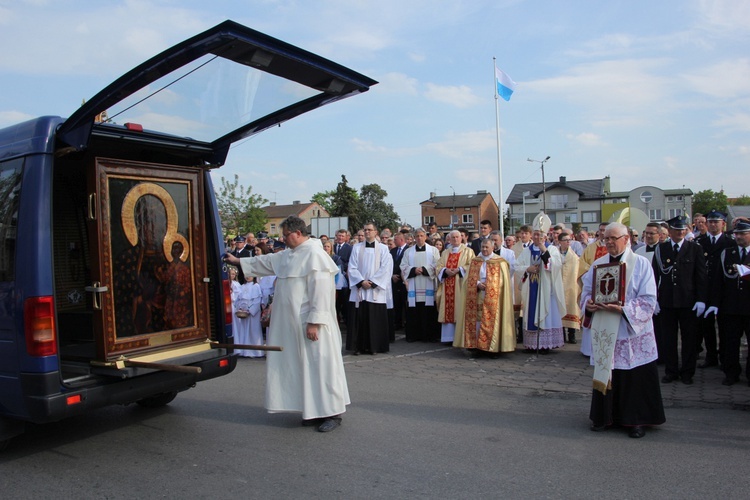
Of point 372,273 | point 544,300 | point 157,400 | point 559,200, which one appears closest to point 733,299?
point 544,300

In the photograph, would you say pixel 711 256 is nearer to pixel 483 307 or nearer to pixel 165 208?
pixel 483 307

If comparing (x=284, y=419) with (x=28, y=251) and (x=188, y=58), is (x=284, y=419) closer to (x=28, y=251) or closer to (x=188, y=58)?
(x=28, y=251)

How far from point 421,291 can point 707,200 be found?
10509cm

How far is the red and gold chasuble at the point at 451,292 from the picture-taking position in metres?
10.5

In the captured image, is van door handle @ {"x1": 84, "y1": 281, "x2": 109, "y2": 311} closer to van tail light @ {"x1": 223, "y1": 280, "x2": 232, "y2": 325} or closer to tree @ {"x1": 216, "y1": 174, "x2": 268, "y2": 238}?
van tail light @ {"x1": 223, "y1": 280, "x2": 232, "y2": 325}

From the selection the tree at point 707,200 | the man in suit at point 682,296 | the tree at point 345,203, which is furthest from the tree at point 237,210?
Result: the tree at point 707,200

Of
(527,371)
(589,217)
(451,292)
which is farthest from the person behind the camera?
(589,217)

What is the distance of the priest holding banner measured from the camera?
529cm

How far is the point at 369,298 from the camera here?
32.7 ft

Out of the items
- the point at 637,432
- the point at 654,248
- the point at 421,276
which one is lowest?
the point at 637,432

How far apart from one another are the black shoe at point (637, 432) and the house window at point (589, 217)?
7822 cm

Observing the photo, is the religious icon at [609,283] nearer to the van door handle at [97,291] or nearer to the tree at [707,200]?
the van door handle at [97,291]

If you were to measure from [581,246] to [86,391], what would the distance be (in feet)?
36.9

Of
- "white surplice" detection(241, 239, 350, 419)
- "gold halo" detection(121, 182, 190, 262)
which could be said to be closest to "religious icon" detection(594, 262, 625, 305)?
"white surplice" detection(241, 239, 350, 419)
